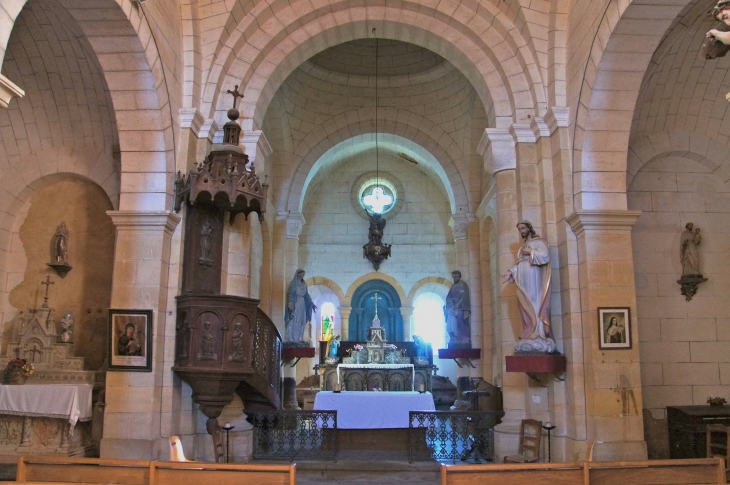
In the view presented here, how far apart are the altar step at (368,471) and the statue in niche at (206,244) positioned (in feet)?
9.52

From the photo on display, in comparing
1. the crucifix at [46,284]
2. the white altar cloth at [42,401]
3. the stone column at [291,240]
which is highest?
the stone column at [291,240]

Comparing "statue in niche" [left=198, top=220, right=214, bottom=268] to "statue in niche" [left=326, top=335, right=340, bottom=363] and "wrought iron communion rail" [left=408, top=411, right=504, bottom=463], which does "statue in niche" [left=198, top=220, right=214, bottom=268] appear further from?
"statue in niche" [left=326, top=335, right=340, bottom=363]

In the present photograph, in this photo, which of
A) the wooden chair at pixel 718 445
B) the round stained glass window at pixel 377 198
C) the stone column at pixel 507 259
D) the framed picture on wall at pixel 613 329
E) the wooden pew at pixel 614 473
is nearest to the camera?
the wooden pew at pixel 614 473

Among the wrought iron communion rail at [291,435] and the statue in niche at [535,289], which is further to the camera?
the wrought iron communion rail at [291,435]

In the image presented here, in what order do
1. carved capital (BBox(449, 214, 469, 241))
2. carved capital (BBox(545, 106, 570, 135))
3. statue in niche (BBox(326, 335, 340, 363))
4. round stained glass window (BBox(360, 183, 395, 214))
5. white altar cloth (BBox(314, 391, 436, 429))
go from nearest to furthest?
carved capital (BBox(545, 106, 570, 135)), white altar cloth (BBox(314, 391, 436, 429)), carved capital (BBox(449, 214, 469, 241)), statue in niche (BBox(326, 335, 340, 363)), round stained glass window (BBox(360, 183, 395, 214))

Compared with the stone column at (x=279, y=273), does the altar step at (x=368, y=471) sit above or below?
below

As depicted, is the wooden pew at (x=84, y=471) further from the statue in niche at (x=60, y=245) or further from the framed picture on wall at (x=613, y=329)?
the framed picture on wall at (x=613, y=329)

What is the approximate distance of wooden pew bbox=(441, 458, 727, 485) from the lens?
13.7 ft

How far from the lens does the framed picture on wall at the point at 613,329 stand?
23.5ft

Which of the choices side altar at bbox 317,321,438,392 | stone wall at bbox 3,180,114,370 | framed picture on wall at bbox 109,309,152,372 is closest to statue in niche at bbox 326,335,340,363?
side altar at bbox 317,321,438,392

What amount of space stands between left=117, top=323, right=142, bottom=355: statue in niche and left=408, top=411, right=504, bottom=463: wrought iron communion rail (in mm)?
3728

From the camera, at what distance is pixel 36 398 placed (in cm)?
744

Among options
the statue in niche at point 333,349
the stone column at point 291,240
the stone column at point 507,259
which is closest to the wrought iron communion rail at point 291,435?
the stone column at point 507,259

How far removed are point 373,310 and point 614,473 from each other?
526 inches
